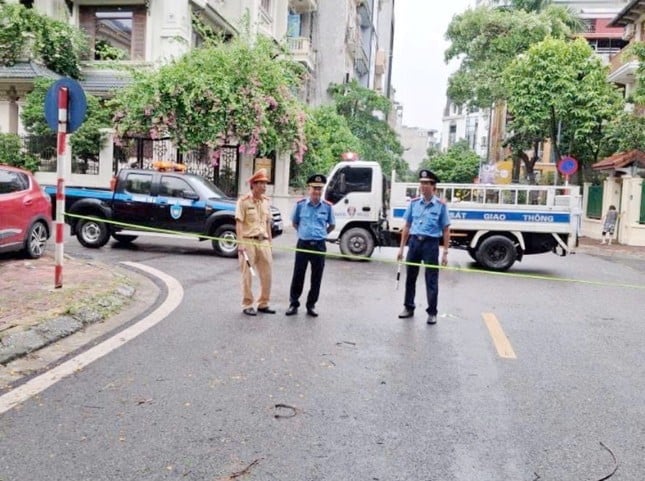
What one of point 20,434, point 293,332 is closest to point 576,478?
point 20,434

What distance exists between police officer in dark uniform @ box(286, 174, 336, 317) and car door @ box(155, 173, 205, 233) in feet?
18.8

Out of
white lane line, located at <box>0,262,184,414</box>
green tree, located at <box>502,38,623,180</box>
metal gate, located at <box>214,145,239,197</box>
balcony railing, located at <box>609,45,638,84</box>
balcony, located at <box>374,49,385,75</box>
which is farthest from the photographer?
balcony, located at <box>374,49,385,75</box>

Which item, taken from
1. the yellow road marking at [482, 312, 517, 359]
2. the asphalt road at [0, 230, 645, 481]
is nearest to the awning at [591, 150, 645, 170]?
the asphalt road at [0, 230, 645, 481]

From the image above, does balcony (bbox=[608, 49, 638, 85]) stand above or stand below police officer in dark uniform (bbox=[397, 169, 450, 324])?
above

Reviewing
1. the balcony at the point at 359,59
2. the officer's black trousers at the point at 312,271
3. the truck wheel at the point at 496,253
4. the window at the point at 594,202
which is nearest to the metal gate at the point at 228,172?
the truck wheel at the point at 496,253

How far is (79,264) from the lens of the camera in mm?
10578

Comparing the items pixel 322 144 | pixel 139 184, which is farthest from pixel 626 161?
pixel 139 184

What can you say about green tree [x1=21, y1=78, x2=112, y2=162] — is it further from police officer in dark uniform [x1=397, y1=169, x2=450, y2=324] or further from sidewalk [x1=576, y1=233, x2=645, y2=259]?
sidewalk [x1=576, y1=233, x2=645, y2=259]

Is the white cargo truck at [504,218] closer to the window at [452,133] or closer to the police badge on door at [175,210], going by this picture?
the police badge on door at [175,210]

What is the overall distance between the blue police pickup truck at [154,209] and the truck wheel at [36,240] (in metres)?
2.33

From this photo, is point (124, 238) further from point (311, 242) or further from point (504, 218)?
point (504, 218)

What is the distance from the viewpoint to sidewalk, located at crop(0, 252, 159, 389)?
5.95 metres

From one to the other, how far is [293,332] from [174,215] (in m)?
7.37

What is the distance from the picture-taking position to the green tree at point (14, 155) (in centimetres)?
1912
